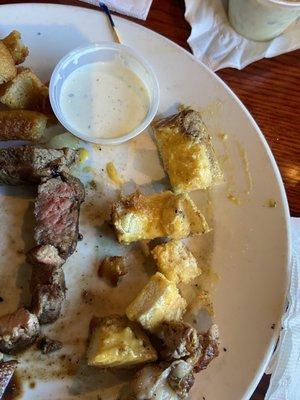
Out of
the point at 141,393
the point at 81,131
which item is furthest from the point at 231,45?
the point at 141,393

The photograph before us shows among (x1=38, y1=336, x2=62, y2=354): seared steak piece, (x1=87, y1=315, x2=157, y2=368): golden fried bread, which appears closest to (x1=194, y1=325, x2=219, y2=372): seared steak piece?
(x1=87, y1=315, x2=157, y2=368): golden fried bread

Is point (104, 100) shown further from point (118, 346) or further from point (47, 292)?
point (118, 346)

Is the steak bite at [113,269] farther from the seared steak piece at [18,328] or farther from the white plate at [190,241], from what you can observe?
the seared steak piece at [18,328]

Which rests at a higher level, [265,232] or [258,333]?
[265,232]

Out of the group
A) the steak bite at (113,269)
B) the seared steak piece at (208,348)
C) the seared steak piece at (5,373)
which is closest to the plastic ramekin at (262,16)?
the steak bite at (113,269)

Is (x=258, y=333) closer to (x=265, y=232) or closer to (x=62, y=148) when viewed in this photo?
(x=265, y=232)
